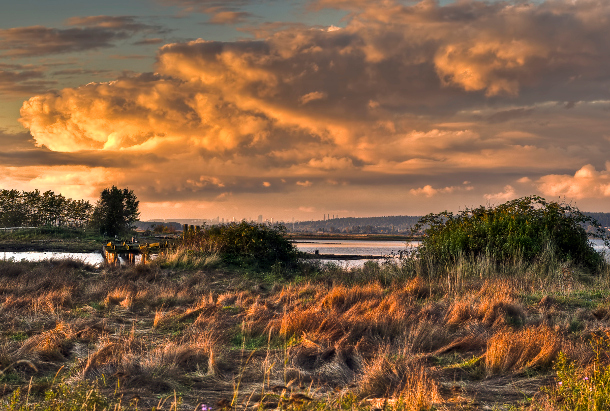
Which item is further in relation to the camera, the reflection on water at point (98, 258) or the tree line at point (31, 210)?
the tree line at point (31, 210)

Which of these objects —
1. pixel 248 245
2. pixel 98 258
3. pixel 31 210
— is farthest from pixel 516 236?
pixel 31 210

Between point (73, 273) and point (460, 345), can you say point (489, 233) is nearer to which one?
point (460, 345)

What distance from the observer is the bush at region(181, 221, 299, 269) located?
69.7ft

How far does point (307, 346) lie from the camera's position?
25.2 feet

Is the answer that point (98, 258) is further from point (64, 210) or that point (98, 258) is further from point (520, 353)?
point (64, 210)

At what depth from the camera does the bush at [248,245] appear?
21234mm

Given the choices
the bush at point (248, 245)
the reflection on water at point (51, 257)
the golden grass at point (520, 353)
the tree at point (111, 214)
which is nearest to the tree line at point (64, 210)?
the tree at point (111, 214)

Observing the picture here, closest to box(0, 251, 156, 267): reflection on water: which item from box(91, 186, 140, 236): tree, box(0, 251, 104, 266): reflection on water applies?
box(0, 251, 104, 266): reflection on water

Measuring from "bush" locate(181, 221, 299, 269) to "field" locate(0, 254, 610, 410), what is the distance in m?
6.31

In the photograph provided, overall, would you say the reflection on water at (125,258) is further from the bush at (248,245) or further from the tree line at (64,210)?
the tree line at (64,210)

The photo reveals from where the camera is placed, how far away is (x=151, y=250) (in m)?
24.8

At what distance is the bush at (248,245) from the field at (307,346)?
6313 mm

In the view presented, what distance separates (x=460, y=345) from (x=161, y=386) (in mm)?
4270

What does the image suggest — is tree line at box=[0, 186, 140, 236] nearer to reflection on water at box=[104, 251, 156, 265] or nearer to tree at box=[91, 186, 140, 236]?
tree at box=[91, 186, 140, 236]
